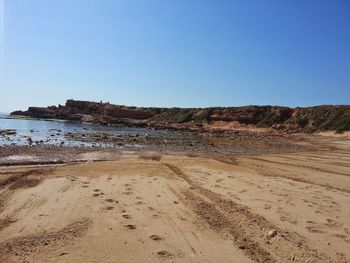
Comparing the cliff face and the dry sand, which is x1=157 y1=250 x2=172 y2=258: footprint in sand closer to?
the dry sand

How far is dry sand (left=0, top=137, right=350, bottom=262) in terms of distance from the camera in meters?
6.43

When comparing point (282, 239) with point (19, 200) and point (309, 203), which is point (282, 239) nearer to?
point (309, 203)

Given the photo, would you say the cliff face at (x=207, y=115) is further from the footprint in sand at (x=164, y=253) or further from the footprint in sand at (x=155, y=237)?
the footprint in sand at (x=164, y=253)

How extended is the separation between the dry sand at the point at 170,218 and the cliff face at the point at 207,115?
48446mm

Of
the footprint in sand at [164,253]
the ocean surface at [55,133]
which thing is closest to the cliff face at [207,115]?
the ocean surface at [55,133]

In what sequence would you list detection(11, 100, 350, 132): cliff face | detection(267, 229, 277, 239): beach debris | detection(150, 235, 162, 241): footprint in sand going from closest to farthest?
detection(150, 235, 162, 241): footprint in sand → detection(267, 229, 277, 239): beach debris → detection(11, 100, 350, 132): cliff face

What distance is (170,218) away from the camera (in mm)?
8398

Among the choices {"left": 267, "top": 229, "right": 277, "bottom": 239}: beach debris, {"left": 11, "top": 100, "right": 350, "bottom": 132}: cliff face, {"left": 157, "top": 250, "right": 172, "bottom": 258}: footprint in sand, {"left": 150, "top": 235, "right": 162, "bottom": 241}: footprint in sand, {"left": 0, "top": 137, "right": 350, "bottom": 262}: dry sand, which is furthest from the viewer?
{"left": 11, "top": 100, "right": 350, "bottom": 132}: cliff face

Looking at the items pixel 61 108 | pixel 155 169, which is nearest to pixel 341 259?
pixel 155 169

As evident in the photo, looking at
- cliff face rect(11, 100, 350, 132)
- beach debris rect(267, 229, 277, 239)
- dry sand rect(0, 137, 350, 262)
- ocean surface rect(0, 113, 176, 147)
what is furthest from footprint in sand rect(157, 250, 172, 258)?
cliff face rect(11, 100, 350, 132)

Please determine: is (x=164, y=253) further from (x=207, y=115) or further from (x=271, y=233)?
(x=207, y=115)

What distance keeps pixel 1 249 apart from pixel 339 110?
64490 millimetres

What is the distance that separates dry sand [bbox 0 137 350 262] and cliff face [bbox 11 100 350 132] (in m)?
48.4

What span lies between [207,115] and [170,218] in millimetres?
75800
